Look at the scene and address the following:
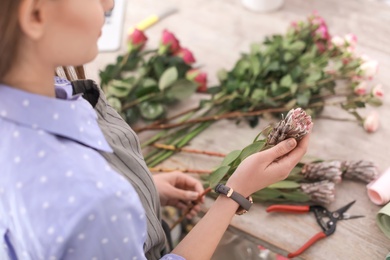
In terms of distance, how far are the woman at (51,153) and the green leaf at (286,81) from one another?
1.66 ft

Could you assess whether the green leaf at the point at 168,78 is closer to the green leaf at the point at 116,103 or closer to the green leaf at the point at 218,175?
the green leaf at the point at 116,103

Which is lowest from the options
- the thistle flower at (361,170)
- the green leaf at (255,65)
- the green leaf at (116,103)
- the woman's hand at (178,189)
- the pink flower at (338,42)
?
the woman's hand at (178,189)

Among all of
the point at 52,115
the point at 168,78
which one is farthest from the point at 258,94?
the point at 52,115

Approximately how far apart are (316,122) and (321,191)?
19 cm

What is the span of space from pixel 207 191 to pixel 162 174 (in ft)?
0.32

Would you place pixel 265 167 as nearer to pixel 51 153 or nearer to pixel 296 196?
pixel 296 196

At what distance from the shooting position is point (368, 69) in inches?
35.5

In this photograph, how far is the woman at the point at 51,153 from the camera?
0.39m

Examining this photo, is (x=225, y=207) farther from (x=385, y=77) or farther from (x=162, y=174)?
(x=385, y=77)

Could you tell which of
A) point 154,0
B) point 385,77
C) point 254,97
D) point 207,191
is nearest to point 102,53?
point 154,0

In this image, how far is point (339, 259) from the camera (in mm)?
648

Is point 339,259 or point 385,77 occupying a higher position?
point 385,77

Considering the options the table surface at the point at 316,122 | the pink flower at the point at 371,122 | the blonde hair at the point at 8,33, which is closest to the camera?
the blonde hair at the point at 8,33

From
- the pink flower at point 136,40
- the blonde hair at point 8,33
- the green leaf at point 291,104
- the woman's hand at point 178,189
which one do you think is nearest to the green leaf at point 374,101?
the green leaf at point 291,104
